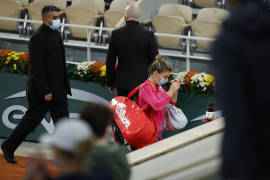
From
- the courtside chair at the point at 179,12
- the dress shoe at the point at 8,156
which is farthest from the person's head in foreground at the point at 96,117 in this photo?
the courtside chair at the point at 179,12

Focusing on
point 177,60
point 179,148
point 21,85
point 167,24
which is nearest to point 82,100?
point 21,85

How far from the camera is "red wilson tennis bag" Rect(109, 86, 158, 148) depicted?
18.1ft

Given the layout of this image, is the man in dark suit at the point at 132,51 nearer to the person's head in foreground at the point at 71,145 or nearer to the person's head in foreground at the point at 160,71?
the person's head in foreground at the point at 160,71

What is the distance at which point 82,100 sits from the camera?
774 cm

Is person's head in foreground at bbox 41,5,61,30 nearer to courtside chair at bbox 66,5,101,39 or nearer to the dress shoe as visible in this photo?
the dress shoe

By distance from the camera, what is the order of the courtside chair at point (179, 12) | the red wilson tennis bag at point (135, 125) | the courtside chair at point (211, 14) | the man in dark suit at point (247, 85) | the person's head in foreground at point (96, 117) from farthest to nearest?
the courtside chair at point (179, 12)
the courtside chair at point (211, 14)
the red wilson tennis bag at point (135, 125)
the person's head in foreground at point (96, 117)
the man in dark suit at point (247, 85)

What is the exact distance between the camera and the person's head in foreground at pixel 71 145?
212cm

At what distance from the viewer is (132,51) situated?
6.61m

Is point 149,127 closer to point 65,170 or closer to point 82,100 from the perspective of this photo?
point 82,100

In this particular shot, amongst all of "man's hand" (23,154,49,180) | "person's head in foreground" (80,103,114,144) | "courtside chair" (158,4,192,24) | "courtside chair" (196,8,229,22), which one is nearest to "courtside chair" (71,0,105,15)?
"courtside chair" (158,4,192,24)

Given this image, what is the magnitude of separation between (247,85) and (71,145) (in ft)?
2.04

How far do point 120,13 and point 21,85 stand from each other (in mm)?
2242

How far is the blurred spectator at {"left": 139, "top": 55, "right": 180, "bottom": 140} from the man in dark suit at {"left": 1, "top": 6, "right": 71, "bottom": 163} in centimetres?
117

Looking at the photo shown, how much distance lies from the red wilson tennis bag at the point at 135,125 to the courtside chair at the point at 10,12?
460 cm
